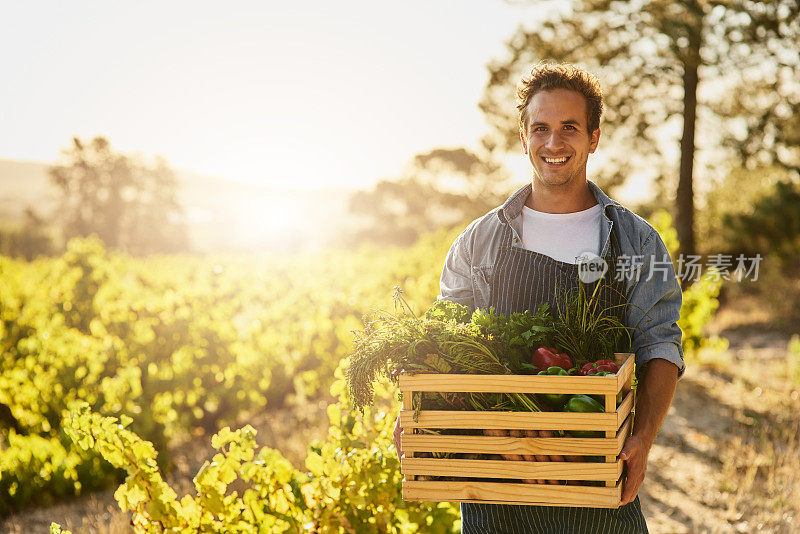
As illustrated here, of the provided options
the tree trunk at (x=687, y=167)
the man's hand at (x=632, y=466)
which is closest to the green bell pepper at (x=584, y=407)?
the man's hand at (x=632, y=466)

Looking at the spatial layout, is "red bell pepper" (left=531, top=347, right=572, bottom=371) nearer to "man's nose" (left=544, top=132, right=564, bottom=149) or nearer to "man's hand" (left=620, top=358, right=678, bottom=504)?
"man's hand" (left=620, top=358, right=678, bottom=504)

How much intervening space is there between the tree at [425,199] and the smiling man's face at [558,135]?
21204 millimetres

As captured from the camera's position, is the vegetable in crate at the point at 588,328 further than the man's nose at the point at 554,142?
No

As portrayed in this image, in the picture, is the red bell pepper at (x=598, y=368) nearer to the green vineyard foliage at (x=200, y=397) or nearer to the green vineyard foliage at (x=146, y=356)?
the green vineyard foliage at (x=200, y=397)

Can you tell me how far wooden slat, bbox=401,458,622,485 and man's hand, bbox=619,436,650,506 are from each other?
7cm

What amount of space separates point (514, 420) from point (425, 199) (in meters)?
30.7

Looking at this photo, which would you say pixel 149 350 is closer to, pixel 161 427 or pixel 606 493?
pixel 161 427

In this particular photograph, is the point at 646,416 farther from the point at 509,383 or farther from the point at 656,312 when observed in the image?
the point at 509,383

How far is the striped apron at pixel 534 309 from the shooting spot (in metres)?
1.89

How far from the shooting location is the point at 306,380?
6.51m

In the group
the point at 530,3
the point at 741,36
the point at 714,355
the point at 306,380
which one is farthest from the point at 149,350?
the point at 741,36

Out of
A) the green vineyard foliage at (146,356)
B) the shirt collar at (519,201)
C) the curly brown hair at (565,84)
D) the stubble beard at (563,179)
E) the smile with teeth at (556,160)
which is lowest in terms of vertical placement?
the green vineyard foliage at (146,356)

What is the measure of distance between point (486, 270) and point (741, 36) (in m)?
8.94

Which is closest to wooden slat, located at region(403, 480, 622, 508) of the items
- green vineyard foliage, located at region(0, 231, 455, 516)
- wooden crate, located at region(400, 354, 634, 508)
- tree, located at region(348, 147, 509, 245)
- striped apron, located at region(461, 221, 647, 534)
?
wooden crate, located at region(400, 354, 634, 508)
